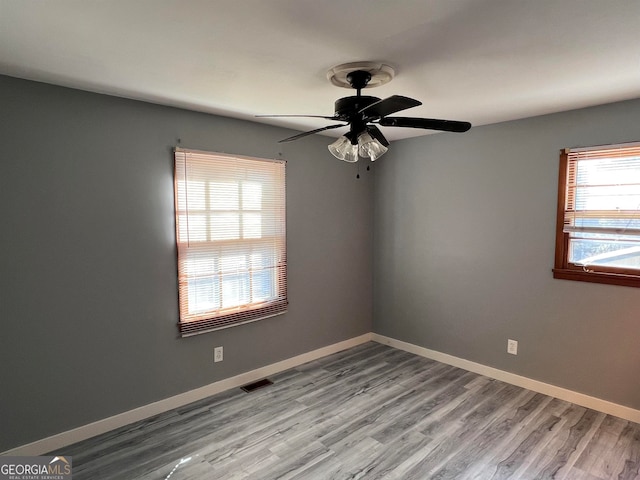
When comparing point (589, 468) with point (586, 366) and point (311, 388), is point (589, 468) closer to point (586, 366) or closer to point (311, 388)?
point (586, 366)

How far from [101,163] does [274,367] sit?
2.27 meters

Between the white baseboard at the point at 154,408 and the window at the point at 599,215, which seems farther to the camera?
the window at the point at 599,215

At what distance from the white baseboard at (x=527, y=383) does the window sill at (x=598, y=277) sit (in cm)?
92

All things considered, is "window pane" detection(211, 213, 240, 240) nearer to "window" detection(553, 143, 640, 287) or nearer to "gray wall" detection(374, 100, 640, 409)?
"gray wall" detection(374, 100, 640, 409)

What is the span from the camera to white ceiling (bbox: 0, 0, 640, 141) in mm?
1464

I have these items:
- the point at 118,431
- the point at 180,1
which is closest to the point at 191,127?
the point at 180,1

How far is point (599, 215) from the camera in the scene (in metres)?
2.82

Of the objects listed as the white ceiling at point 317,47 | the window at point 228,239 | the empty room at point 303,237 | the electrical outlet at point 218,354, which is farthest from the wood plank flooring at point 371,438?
the white ceiling at point 317,47

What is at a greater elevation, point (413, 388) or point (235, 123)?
point (235, 123)

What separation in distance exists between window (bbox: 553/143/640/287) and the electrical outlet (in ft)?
9.31

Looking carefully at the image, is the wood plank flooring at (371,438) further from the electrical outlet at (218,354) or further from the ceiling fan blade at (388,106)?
the ceiling fan blade at (388,106)

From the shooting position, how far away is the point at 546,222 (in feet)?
10.2

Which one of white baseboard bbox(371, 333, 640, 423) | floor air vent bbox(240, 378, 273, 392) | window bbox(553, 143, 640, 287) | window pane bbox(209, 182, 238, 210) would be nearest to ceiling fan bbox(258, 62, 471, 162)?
window pane bbox(209, 182, 238, 210)

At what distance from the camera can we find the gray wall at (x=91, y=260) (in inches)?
88.0
